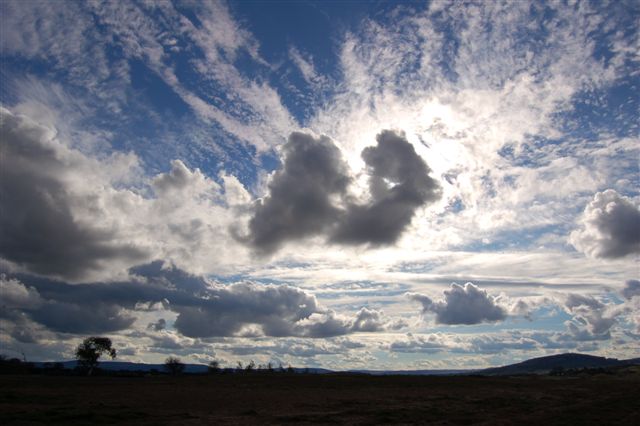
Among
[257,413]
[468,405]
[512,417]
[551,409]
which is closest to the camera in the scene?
[512,417]

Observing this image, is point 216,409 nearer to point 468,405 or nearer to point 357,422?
point 357,422

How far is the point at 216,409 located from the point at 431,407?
2478cm

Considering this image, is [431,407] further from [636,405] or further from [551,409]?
[636,405]

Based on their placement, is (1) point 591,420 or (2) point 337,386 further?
(2) point 337,386

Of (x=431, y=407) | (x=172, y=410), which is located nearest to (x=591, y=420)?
(x=431, y=407)

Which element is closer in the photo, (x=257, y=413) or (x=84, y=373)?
(x=257, y=413)

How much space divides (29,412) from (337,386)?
60591 millimetres

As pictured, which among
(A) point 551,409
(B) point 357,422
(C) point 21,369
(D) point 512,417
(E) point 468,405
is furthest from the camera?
(C) point 21,369

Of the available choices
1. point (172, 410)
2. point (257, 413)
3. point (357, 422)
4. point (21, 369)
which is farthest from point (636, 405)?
point (21, 369)

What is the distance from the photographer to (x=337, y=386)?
9319 cm

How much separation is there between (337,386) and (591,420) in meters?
58.2

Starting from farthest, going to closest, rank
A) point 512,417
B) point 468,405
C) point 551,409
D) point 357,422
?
point 468,405 < point 551,409 < point 512,417 < point 357,422

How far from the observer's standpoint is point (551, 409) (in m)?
52.5

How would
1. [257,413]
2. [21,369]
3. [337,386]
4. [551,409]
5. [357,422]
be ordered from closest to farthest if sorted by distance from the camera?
[357,422]
[257,413]
[551,409]
[337,386]
[21,369]
